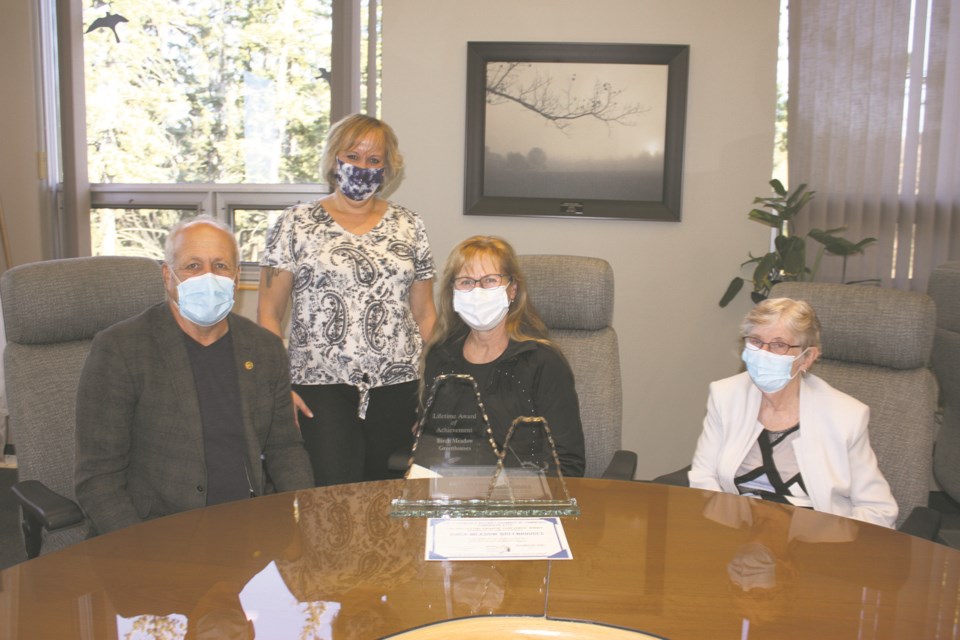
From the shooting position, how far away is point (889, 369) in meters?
2.26

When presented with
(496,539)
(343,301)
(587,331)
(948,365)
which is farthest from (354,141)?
(948,365)

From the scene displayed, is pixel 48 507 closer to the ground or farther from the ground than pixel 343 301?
closer to the ground

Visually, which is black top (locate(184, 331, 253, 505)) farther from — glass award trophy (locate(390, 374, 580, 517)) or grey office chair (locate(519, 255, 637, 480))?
grey office chair (locate(519, 255, 637, 480))

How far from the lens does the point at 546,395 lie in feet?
7.30

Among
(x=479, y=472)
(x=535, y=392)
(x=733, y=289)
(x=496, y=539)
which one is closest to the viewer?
(x=496, y=539)

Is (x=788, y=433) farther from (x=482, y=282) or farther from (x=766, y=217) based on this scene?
(x=766, y=217)

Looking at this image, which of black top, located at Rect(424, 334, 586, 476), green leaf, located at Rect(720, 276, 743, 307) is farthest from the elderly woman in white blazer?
green leaf, located at Rect(720, 276, 743, 307)

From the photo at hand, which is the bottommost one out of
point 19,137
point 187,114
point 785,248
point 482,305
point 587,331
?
point 587,331

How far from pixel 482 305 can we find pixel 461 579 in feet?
3.59

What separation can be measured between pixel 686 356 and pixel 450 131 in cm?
152

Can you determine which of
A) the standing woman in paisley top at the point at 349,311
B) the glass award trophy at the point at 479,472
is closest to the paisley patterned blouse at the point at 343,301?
the standing woman in paisley top at the point at 349,311

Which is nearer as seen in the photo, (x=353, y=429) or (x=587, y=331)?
(x=353, y=429)

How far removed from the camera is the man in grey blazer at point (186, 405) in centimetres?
177

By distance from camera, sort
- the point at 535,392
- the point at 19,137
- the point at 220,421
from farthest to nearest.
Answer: the point at 19,137, the point at 535,392, the point at 220,421
